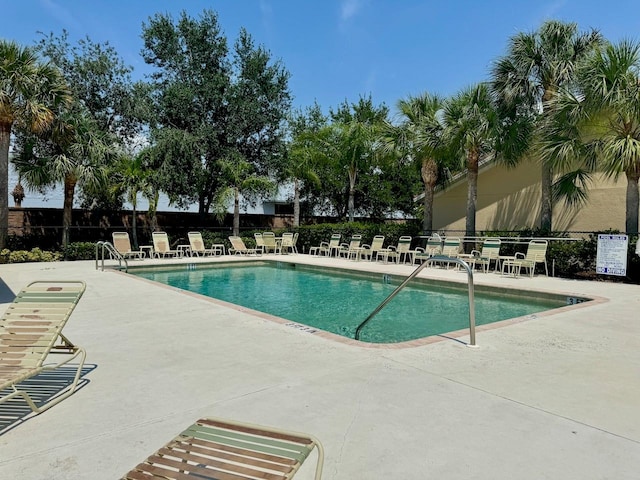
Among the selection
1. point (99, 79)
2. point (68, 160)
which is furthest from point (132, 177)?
point (99, 79)

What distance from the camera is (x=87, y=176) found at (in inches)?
653

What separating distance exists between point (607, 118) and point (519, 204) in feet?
22.9

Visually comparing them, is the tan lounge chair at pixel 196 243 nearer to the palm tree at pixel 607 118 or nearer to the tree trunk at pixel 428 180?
the tree trunk at pixel 428 180

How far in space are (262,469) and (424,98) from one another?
17.7 metres

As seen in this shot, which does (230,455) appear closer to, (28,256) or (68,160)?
(28,256)

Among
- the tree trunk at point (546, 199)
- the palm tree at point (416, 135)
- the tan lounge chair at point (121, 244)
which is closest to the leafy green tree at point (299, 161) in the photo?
the palm tree at point (416, 135)

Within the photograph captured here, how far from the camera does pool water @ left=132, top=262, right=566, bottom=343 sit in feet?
25.4

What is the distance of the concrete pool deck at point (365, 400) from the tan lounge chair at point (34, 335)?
0.98ft

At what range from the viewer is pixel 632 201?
36.9 feet

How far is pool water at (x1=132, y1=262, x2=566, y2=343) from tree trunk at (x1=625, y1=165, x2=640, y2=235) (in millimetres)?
3824

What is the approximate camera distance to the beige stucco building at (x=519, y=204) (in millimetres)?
15148

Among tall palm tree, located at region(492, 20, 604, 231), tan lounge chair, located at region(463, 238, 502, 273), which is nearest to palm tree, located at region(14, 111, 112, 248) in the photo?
tan lounge chair, located at region(463, 238, 502, 273)

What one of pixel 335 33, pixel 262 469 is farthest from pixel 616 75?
pixel 335 33

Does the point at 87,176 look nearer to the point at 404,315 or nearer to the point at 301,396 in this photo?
the point at 404,315
